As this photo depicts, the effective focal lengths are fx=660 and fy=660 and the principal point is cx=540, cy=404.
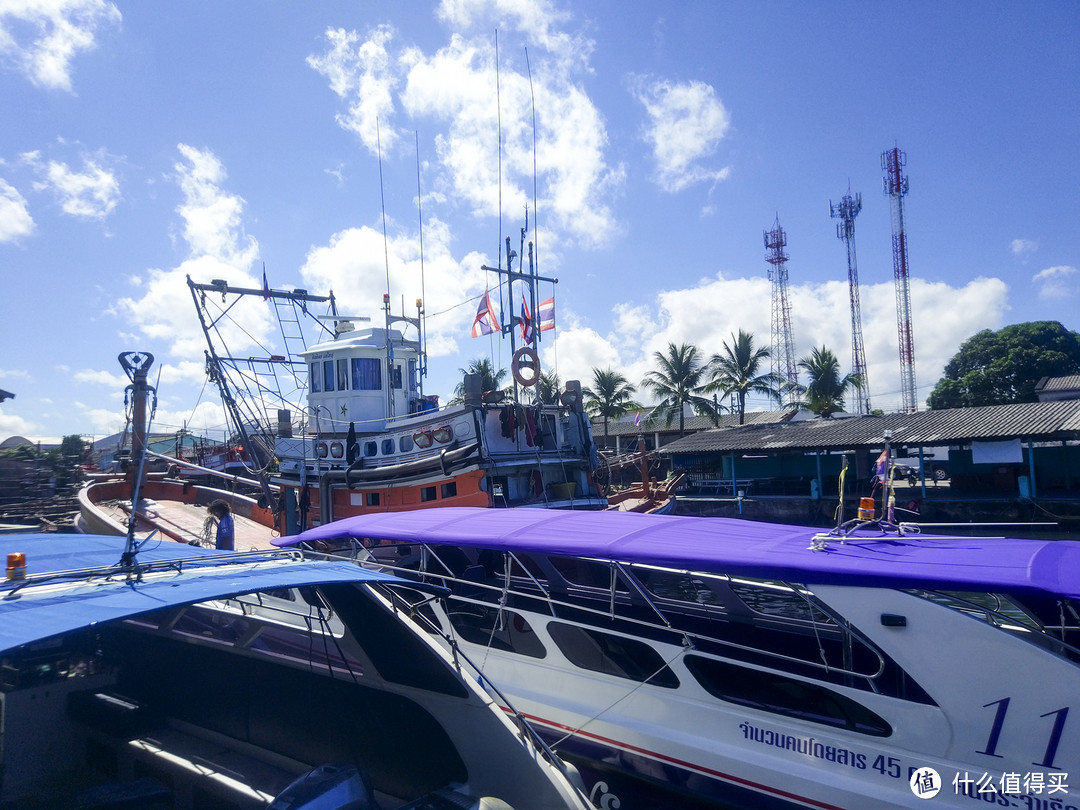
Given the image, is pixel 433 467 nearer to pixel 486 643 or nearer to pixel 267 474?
pixel 267 474

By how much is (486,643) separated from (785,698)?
3.08 m

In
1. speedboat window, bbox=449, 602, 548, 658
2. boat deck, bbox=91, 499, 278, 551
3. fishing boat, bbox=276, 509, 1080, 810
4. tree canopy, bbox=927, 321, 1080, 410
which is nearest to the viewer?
fishing boat, bbox=276, 509, 1080, 810

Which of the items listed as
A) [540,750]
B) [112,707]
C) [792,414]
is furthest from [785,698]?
[792,414]

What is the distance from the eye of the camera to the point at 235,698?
222 inches

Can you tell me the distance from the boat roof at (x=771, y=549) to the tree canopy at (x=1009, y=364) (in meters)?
43.9

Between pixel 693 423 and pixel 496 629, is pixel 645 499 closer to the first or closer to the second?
pixel 496 629

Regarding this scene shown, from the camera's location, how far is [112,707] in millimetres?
5285

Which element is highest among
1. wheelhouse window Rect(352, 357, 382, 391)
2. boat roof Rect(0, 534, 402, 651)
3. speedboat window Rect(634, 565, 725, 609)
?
wheelhouse window Rect(352, 357, 382, 391)

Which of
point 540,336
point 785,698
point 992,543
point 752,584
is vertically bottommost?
point 785,698

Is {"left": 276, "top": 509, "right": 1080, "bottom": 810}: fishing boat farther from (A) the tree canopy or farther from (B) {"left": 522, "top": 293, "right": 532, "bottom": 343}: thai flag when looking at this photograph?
(A) the tree canopy

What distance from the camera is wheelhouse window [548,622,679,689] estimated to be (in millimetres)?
5805

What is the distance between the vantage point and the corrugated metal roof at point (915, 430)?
67.8 feet

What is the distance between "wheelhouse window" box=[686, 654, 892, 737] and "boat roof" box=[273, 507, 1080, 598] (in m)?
0.91

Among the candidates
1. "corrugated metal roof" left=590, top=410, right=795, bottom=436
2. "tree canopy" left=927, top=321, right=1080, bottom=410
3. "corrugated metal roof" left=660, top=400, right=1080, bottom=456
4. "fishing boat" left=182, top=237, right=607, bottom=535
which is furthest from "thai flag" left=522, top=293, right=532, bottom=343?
"tree canopy" left=927, top=321, right=1080, bottom=410
